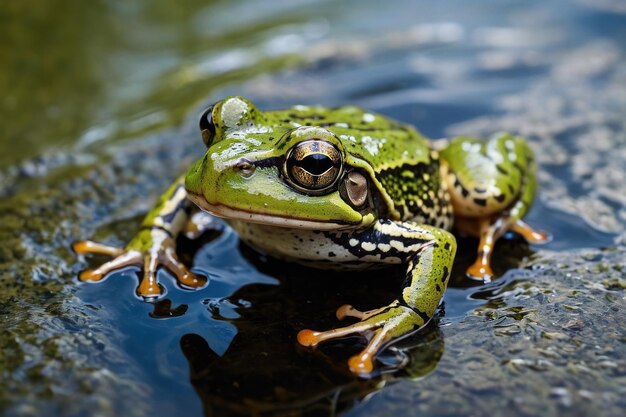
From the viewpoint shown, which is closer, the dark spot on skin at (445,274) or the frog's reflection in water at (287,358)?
the frog's reflection in water at (287,358)

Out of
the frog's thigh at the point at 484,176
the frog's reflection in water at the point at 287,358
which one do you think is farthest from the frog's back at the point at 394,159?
the frog's reflection in water at the point at 287,358

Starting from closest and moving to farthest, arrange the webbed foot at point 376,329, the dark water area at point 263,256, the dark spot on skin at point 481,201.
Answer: the dark water area at point 263,256, the webbed foot at point 376,329, the dark spot on skin at point 481,201

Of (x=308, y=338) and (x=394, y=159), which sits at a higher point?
(x=394, y=159)

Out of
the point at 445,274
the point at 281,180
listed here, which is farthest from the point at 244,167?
the point at 445,274

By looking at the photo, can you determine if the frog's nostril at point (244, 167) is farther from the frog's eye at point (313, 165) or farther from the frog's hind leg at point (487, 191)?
the frog's hind leg at point (487, 191)

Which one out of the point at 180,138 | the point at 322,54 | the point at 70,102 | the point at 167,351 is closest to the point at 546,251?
the point at 167,351

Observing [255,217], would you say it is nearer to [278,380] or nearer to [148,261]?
[278,380]
